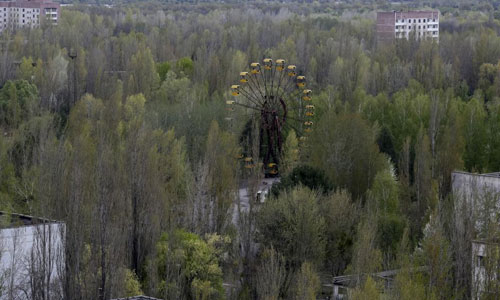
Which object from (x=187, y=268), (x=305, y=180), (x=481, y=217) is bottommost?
(x=187, y=268)

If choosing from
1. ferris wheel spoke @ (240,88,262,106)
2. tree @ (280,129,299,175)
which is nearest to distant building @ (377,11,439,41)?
ferris wheel spoke @ (240,88,262,106)

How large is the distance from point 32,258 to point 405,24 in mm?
45422

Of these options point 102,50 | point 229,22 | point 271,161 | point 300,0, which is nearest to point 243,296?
point 271,161

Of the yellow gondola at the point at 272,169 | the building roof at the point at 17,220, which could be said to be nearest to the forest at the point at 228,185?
the building roof at the point at 17,220

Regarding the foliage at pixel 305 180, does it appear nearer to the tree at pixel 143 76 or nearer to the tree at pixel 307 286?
the tree at pixel 307 286

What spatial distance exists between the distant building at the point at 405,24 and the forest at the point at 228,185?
18.2 m

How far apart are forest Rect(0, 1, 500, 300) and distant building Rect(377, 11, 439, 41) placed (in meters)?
18.2

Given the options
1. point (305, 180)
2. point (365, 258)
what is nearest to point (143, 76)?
point (305, 180)

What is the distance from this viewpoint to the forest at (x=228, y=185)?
1500 cm

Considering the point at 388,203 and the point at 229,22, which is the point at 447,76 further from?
the point at 229,22

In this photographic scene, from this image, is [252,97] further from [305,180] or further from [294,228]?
[294,228]

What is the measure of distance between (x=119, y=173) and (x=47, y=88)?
15.5 meters

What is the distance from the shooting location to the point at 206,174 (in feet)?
62.5

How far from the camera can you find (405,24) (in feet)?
189
